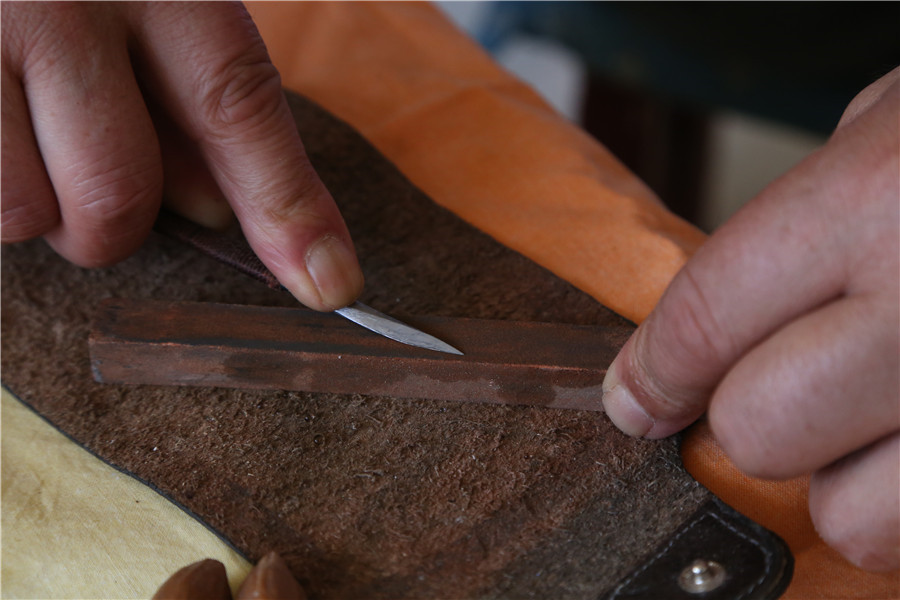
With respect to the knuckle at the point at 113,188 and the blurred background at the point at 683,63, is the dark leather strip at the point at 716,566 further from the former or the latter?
the blurred background at the point at 683,63

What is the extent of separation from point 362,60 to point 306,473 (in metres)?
1.14

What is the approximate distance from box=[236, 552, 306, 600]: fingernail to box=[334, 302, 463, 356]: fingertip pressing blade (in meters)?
0.37

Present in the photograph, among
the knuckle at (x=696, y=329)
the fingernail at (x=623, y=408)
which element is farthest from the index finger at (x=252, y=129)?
the knuckle at (x=696, y=329)

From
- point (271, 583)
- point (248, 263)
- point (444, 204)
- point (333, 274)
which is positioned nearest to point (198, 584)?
point (271, 583)

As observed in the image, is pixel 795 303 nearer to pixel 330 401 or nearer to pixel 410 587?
pixel 410 587

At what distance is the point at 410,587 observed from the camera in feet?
2.79

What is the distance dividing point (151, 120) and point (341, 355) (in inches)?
21.1

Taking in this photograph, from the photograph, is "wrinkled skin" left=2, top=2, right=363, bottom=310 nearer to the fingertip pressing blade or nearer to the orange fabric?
the fingertip pressing blade

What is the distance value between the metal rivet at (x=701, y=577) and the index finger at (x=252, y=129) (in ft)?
1.97

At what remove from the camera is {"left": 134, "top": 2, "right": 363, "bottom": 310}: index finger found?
1144 millimetres

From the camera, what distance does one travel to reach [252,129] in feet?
3.76

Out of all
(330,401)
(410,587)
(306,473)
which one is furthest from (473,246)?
(410,587)

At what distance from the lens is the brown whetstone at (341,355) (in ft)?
3.41

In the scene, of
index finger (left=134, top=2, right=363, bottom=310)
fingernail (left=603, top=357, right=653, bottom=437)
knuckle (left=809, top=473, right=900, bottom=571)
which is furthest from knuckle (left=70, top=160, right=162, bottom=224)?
knuckle (left=809, top=473, right=900, bottom=571)
